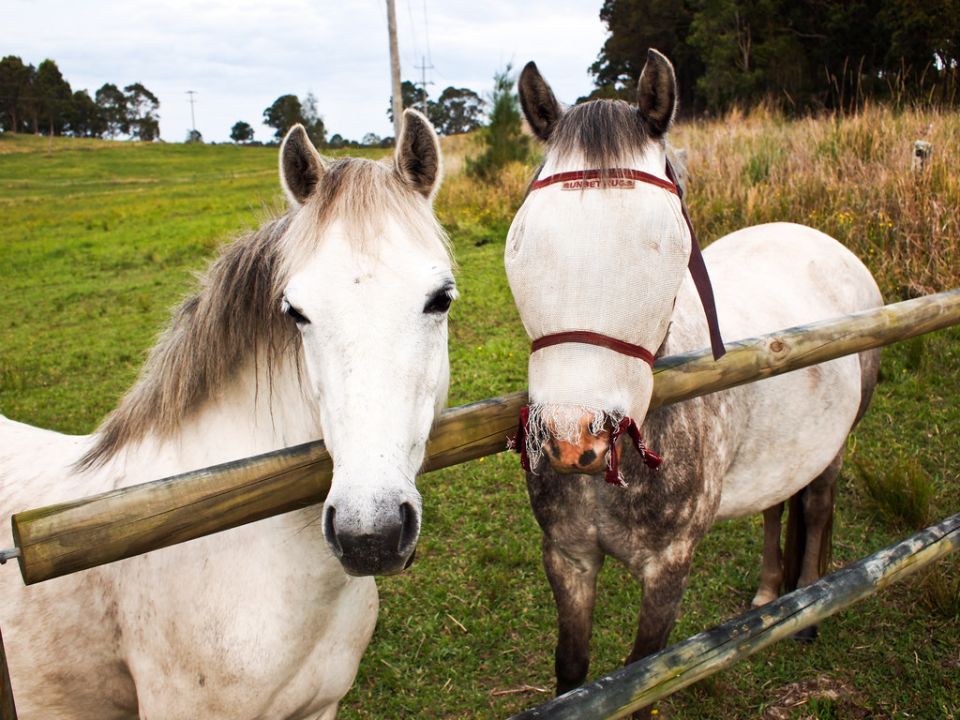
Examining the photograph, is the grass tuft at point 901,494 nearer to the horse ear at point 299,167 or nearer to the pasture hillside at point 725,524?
the pasture hillside at point 725,524

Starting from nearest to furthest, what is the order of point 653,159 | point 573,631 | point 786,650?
point 653,159 < point 573,631 < point 786,650

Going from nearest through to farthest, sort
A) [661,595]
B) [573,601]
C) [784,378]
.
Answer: [661,595], [573,601], [784,378]

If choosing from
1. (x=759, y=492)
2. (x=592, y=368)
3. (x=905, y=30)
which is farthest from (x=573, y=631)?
(x=905, y=30)

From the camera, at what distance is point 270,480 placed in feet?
4.49

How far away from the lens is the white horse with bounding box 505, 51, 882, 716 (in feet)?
5.10

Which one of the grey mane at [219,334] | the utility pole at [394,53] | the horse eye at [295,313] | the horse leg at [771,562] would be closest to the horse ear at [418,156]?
the grey mane at [219,334]

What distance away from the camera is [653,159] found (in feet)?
5.73

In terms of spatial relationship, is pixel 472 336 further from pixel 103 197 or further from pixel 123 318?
pixel 103 197

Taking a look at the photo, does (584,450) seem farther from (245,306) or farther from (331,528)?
(245,306)

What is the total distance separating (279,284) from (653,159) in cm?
102

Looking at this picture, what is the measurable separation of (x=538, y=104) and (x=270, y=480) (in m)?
1.28

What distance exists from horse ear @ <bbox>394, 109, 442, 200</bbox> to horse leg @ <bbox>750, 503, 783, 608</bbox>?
2653 millimetres

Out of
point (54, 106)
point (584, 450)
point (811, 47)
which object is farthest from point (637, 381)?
point (54, 106)

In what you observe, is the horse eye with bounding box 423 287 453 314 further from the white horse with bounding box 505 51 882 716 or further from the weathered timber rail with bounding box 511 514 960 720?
the weathered timber rail with bounding box 511 514 960 720
